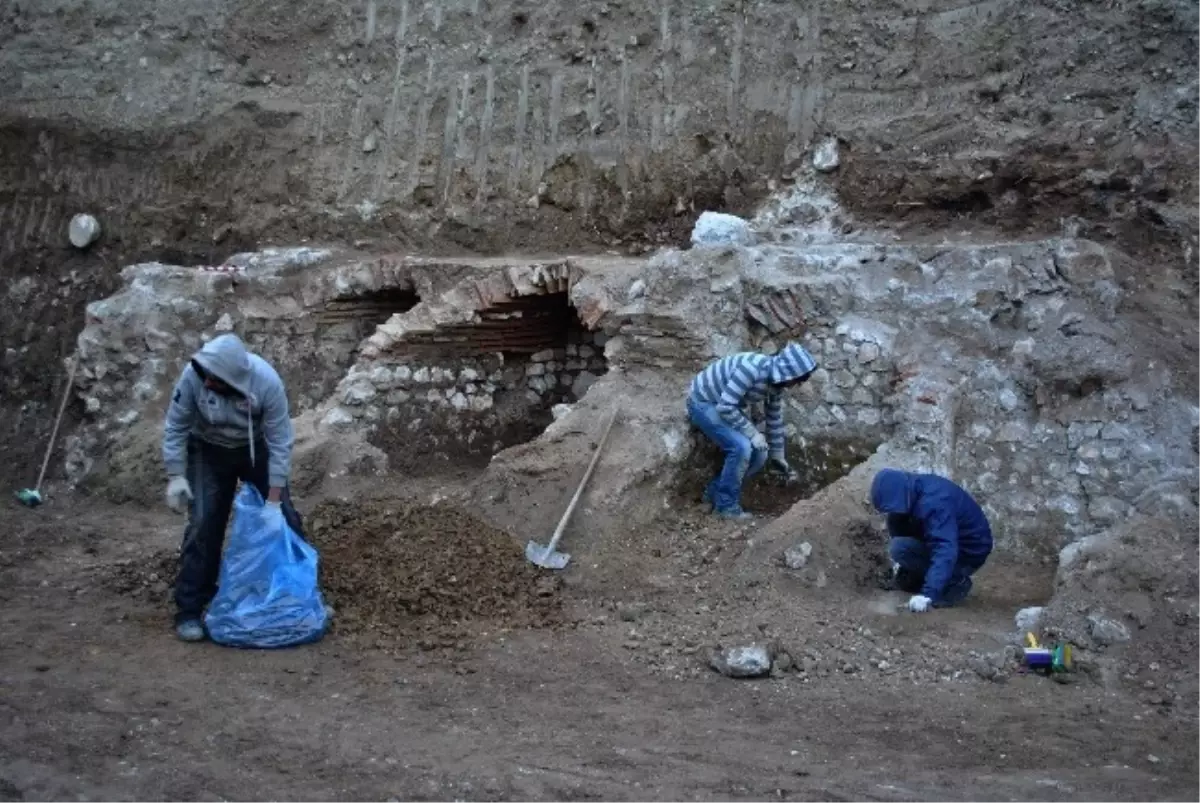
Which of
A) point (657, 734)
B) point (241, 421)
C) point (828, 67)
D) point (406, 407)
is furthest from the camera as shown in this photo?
point (828, 67)

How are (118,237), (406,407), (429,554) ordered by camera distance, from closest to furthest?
(429,554) < (406,407) < (118,237)

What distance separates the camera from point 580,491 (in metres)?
6.77

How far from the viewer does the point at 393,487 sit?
769 centimetres

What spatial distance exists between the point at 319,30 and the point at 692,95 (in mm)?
3634

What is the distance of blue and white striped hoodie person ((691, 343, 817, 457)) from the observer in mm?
6930

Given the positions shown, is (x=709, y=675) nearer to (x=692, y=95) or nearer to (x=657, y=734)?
(x=657, y=734)

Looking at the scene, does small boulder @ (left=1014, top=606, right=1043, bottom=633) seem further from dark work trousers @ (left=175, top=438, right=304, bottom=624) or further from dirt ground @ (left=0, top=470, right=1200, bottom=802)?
dark work trousers @ (left=175, top=438, right=304, bottom=624)

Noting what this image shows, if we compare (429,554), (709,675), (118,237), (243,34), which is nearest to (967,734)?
(709,675)

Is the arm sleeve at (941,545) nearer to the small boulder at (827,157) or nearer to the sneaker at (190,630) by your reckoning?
the sneaker at (190,630)

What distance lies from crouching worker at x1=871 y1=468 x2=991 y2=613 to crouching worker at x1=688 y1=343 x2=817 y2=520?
1113 mm

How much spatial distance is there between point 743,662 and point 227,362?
8.19 feet

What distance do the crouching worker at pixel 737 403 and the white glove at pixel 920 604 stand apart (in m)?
1.44

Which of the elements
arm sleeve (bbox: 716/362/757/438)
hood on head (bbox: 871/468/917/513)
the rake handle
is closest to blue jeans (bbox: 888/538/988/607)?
hood on head (bbox: 871/468/917/513)

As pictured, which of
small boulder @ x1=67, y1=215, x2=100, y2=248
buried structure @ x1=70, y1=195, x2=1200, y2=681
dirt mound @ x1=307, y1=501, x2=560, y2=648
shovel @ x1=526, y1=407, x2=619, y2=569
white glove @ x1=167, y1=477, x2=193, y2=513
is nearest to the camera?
white glove @ x1=167, y1=477, x2=193, y2=513
